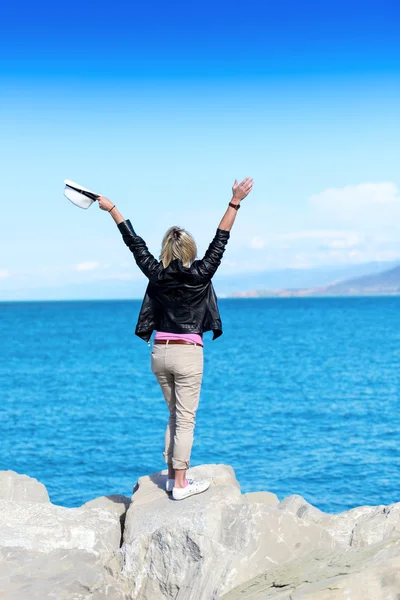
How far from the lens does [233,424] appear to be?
26172 millimetres

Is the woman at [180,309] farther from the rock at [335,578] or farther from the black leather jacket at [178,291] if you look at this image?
the rock at [335,578]

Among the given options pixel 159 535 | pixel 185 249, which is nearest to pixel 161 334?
pixel 185 249

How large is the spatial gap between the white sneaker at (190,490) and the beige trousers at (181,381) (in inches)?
10.5

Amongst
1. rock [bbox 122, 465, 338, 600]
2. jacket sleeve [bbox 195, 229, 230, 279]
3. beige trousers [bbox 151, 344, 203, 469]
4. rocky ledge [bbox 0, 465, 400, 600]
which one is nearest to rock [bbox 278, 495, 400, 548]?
rocky ledge [bbox 0, 465, 400, 600]

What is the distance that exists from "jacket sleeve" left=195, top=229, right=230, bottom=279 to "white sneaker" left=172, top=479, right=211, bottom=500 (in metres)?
2.38

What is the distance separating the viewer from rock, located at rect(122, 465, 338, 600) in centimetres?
675

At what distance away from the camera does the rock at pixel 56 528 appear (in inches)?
298

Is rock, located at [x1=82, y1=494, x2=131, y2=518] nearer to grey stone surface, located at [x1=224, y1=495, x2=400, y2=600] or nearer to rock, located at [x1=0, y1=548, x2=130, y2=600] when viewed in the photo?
rock, located at [x1=0, y1=548, x2=130, y2=600]

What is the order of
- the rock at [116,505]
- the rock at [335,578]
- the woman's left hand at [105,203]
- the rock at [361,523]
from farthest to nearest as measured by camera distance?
1. the rock at [116,505]
2. the rock at [361,523]
3. the woman's left hand at [105,203]
4. the rock at [335,578]

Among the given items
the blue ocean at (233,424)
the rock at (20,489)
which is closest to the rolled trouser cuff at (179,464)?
the rock at (20,489)

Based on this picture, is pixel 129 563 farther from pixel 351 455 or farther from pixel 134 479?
pixel 351 455

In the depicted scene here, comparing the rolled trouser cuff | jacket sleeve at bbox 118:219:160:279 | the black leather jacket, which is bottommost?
the rolled trouser cuff

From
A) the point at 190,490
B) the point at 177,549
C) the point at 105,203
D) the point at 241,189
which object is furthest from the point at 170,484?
the point at 241,189

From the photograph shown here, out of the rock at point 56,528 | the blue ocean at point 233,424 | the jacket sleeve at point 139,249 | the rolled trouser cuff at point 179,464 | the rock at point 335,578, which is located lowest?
the blue ocean at point 233,424
